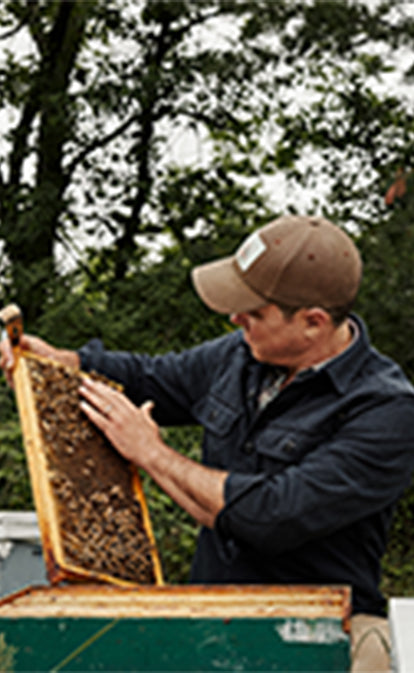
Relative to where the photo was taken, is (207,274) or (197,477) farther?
(207,274)

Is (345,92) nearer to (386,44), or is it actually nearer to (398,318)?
(386,44)

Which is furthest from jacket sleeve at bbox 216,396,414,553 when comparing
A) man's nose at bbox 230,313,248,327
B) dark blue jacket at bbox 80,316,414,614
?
man's nose at bbox 230,313,248,327

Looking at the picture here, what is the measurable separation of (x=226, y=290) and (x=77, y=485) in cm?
62

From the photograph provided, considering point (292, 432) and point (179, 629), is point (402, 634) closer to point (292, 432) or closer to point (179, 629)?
point (179, 629)

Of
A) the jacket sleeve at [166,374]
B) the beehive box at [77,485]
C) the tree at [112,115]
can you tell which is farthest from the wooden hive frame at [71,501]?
the tree at [112,115]

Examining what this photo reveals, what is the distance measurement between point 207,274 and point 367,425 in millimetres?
592

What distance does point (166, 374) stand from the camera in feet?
9.09

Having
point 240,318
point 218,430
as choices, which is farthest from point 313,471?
point 240,318

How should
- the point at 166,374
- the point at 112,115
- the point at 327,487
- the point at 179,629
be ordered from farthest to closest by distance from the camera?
the point at 112,115 → the point at 166,374 → the point at 327,487 → the point at 179,629

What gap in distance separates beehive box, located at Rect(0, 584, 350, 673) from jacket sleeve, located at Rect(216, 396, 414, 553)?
0.28 metres

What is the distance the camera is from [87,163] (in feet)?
20.7

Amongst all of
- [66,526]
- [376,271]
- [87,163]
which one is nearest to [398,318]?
[376,271]

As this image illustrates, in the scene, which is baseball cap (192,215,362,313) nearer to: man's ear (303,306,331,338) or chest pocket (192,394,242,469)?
man's ear (303,306,331,338)

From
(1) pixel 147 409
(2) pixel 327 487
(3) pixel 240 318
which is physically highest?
(3) pixel 240 318
